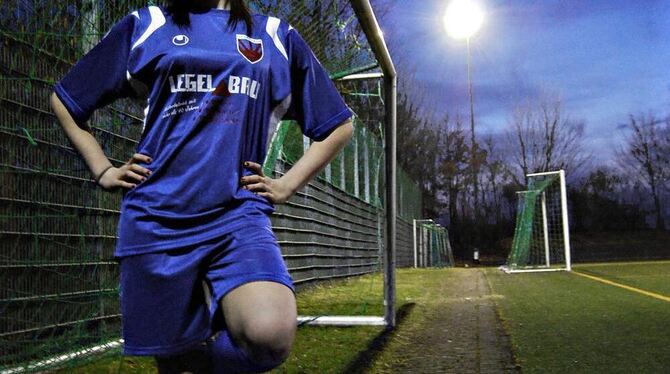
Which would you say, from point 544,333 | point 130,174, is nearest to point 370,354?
point 544,333

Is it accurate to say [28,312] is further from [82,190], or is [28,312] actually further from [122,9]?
[122,9]

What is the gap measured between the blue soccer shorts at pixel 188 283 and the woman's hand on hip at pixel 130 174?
221 millimetres

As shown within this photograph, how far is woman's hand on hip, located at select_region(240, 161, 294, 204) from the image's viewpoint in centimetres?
219

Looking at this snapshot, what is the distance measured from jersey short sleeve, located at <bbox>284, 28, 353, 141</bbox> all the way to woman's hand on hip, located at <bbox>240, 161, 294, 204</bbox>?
0.76 feet

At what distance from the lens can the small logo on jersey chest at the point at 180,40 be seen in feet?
7.30

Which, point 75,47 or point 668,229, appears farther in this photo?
point 668,229

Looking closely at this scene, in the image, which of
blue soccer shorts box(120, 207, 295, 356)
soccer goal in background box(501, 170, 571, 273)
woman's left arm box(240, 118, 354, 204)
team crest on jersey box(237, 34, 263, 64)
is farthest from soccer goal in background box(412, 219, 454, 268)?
blue soccer shorts box(120, 207, 295, 356)

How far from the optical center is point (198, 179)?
213 centimetres

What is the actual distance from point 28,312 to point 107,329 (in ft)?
2.09

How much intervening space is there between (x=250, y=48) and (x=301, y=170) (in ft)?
1.36

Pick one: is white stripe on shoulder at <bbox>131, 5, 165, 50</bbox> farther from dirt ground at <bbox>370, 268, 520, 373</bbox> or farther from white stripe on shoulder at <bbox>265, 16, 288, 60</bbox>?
dirt ground at <bbox>370, 268, 520, 373</bbox>

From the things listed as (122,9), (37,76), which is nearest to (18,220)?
(37,76)

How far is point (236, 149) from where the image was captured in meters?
2.18

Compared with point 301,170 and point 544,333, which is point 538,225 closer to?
point 544,333
